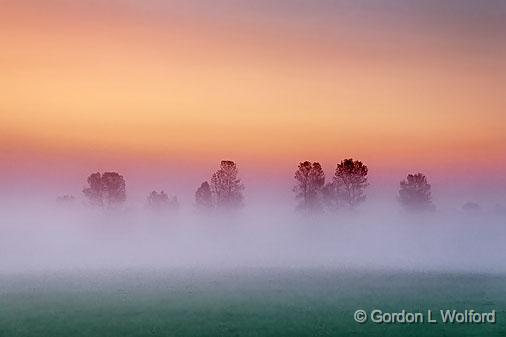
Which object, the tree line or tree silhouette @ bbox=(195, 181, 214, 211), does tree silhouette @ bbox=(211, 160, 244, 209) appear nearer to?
the tree line

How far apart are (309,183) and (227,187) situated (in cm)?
872

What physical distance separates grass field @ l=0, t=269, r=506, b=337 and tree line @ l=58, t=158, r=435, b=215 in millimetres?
33772

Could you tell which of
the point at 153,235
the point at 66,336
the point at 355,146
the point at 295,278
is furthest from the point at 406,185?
the point at 66,336

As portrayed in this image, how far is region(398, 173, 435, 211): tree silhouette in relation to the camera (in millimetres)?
78444

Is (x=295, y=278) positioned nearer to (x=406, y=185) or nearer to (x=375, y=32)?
(x=375, y=32)

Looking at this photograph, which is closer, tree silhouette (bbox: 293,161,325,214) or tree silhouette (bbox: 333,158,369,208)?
tree silhouette (bbox: 333,158,369,208)

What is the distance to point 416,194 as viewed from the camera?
8231 centimetres

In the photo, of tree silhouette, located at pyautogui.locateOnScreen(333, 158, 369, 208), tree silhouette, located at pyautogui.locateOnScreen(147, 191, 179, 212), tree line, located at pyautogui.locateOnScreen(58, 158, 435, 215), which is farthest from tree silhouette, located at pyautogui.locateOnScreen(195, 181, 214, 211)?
tree silhouette, located at pyautogui.locateOnScreen(333, 158, 369, 208)

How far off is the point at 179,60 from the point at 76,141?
38.1ft

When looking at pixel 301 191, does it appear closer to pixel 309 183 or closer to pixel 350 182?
pixel 309 183

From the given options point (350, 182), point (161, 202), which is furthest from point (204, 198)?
point (350, 182)

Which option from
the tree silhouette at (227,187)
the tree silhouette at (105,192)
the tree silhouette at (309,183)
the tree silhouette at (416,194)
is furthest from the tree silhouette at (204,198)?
the tree silhouette at (416,194)

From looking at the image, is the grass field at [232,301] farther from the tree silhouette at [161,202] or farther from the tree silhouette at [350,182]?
the tree silhouette at [161,202]

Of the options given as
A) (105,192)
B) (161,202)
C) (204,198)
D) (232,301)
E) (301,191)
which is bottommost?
(232,301)
